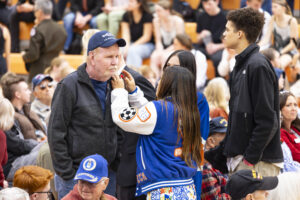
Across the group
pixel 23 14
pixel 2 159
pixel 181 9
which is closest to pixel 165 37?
pixel 181 9

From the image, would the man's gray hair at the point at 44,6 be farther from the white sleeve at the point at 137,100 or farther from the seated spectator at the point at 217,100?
the white sleeve at the point at 137,100

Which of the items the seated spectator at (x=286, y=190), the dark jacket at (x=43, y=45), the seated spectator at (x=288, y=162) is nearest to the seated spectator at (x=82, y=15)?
the dark jacket at (x=43, y=45)

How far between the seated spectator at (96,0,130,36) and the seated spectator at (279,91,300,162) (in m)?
4.77

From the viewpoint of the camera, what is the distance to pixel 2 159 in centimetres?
490

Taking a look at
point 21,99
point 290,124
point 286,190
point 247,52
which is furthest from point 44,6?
point 286,190

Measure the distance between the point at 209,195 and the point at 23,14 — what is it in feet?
22.4

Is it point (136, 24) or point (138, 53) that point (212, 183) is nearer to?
point (138, 53)

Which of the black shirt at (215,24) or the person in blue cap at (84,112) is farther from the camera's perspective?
the black shirt at (215,24)

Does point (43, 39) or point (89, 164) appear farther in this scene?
point (43, 39)

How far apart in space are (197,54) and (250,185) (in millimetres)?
4405

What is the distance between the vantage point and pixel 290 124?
5305 mm

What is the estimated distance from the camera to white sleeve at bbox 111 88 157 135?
3576mm

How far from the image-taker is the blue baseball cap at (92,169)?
11.9 ft

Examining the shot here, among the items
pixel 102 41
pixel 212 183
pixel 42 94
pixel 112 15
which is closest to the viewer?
pixel 102 41
